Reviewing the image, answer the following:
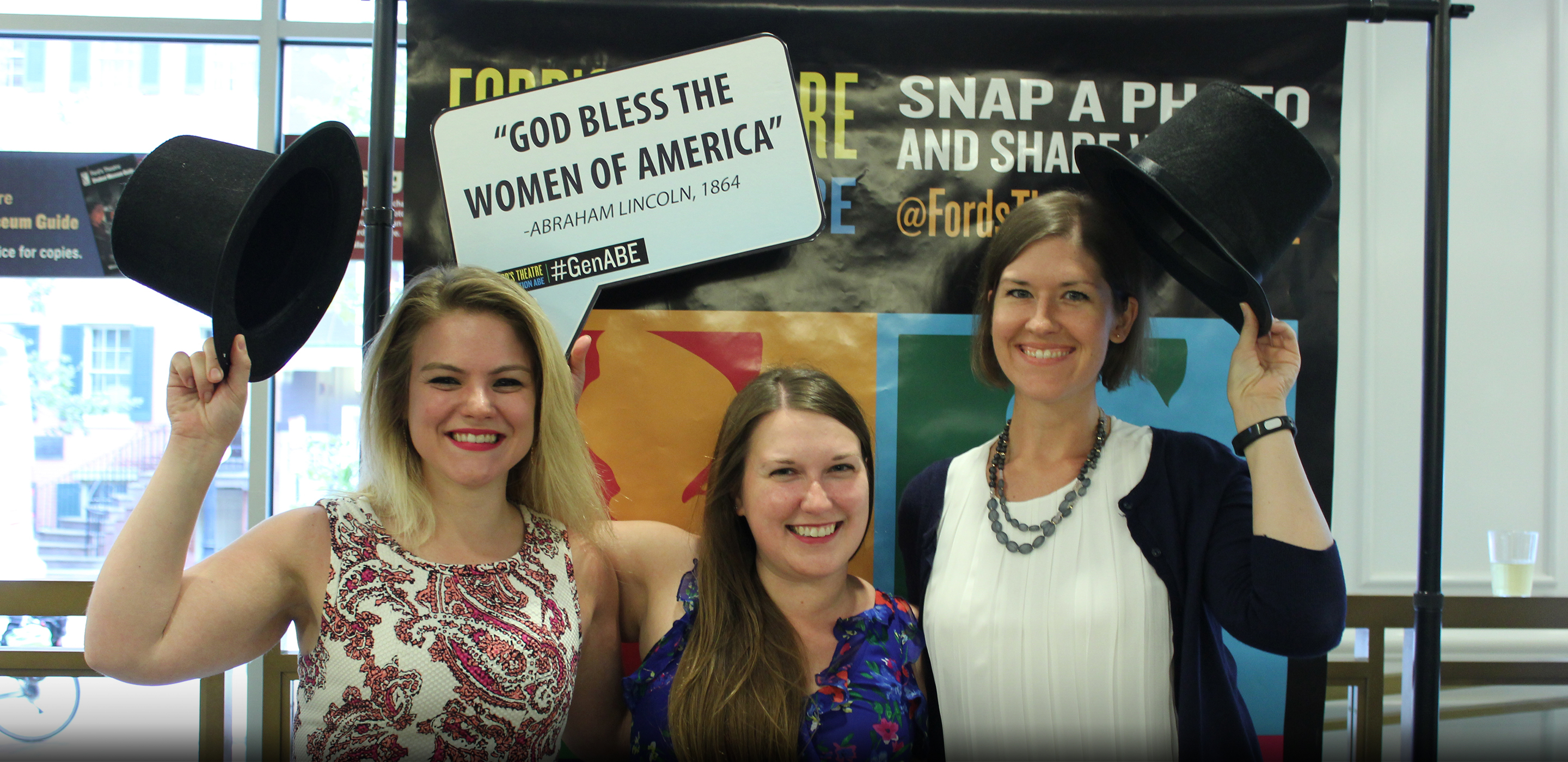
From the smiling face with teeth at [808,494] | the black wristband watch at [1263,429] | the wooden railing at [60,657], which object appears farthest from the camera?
the wooden railing at [60,657]

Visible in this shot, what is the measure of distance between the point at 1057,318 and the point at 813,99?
2.71ft

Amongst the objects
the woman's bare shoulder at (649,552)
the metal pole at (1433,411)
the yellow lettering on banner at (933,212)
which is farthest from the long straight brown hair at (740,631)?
the metal pole at (1433,411)

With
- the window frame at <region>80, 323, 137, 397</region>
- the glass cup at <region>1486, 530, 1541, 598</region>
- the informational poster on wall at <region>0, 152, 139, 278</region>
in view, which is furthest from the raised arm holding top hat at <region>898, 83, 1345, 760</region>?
the window frame at <region>80, 323, 137, 397</region>

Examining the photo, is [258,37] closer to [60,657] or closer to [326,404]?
[326,404]

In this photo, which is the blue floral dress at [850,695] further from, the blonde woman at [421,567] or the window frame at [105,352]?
the window frame at [105,352]

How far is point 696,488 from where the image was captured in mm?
2193

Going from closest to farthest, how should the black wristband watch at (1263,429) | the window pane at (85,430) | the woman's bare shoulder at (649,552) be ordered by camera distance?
the black wristband watch at (1263,429) → the woman's bare shoulder at (649,552) → the window pane at (85,430)

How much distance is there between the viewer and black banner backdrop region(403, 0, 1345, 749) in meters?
2.15

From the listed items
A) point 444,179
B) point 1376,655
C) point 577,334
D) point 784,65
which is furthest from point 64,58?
point 1376,655

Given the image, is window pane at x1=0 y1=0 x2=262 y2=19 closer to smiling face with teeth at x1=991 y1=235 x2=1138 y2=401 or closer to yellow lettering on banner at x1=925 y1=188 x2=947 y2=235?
yellow lettering on banner at x1=925 y1=188 x2=947 y2=235

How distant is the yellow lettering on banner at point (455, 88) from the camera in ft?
7.01

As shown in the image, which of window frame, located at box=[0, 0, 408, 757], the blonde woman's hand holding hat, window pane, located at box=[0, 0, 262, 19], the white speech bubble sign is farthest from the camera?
window pane, located at box=[0, 0, 262, 19]

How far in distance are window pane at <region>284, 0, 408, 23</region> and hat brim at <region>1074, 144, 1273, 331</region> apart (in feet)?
8.56

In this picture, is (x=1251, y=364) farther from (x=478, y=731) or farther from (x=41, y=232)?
(x=41, y=232)
